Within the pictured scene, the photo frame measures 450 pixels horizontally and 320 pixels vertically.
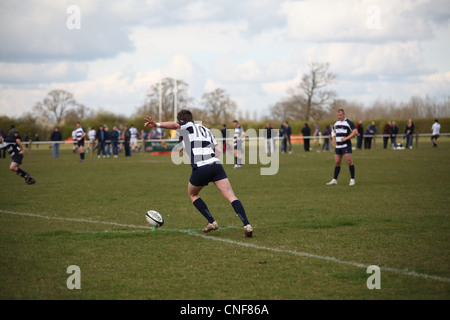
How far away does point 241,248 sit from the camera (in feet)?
26.9

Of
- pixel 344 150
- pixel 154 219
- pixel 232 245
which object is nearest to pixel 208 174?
pixel 232 245

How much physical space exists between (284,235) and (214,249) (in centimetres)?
155

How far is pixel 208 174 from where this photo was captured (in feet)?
29.5

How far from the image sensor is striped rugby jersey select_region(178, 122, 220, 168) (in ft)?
29.3

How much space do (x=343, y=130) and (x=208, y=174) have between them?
8954 millimetres

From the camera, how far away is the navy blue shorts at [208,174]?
8969 mm

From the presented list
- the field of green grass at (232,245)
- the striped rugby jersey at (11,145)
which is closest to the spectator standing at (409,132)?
the field of green grass at (232,245)

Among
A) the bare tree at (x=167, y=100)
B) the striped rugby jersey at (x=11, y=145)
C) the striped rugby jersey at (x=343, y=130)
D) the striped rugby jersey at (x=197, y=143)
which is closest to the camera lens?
the striped rugby jersey at (x=197, y=143)

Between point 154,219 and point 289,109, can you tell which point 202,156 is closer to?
point 154,219

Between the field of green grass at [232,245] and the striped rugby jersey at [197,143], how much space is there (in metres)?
1.37

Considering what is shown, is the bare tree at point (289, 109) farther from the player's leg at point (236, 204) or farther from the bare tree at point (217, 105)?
the player's leg at point (236, 204)

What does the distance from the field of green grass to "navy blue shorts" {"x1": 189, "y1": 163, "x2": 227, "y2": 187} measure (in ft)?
3.34

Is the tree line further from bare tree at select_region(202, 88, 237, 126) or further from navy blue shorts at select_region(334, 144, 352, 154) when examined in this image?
navy blue shorts at select_region(334, 144, 352, 154)
